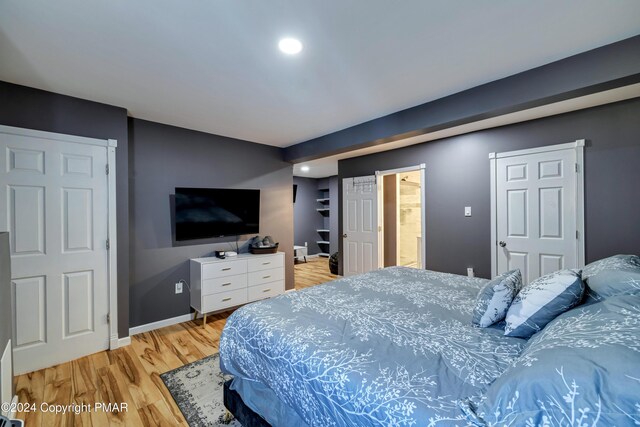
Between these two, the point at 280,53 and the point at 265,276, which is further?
the point at 265,276

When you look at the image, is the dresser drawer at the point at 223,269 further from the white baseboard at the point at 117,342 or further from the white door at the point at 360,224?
the white door at the point at 360,224

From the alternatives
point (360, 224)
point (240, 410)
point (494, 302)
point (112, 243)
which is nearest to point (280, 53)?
point (494, 302)

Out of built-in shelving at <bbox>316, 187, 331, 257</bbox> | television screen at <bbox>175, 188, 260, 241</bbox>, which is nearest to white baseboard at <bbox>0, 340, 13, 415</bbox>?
television screen at <bbox>175, 188, 260, 241</bbox>

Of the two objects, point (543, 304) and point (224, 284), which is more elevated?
point (543, 304)

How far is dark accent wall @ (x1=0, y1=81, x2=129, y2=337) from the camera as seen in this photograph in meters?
2.24

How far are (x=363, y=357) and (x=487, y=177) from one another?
339 centimetres

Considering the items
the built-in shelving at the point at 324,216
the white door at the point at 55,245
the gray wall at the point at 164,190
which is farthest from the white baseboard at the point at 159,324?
the built-in shelving at the point at 324,216

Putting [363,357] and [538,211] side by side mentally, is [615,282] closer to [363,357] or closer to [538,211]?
[363,357]

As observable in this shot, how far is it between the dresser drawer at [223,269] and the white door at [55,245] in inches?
37.2

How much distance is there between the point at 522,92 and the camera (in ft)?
6.93

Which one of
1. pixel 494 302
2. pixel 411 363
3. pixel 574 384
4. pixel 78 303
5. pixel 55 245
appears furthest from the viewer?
pixel 78 303

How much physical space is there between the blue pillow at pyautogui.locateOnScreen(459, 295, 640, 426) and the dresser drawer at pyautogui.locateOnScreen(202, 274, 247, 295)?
2993mm

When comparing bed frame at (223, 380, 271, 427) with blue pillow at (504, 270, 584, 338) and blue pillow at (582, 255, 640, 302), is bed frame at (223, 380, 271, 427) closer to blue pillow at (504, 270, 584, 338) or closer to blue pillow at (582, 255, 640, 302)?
blue pillow at (504, 270, 584, 338)

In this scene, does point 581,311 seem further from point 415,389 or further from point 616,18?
point 616,18
